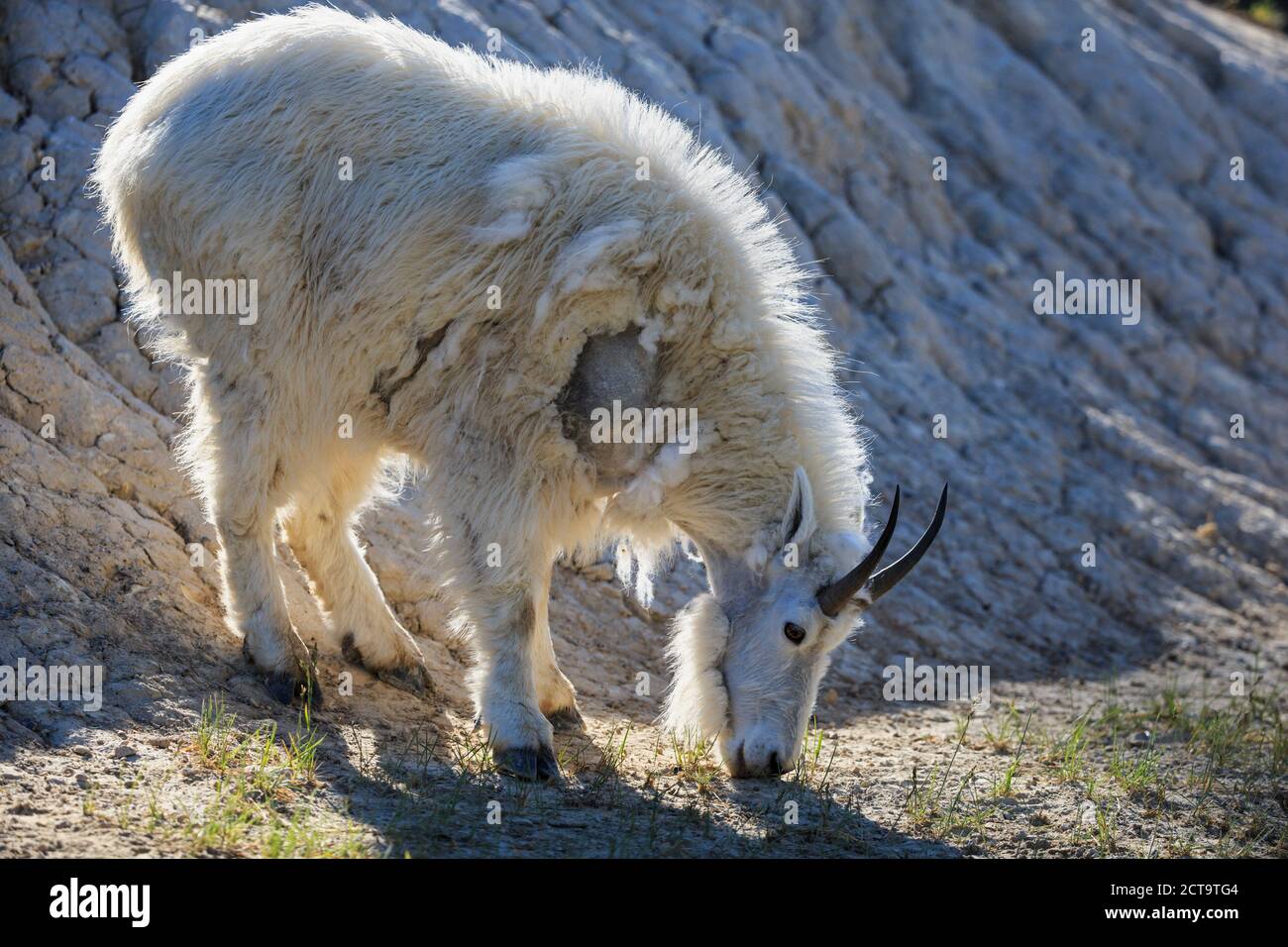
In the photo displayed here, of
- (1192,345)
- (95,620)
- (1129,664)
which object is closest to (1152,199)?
(1192,345)

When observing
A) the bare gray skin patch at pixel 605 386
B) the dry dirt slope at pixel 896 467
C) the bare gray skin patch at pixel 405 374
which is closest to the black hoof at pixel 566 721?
the dry dirt slope at pixel 896 467

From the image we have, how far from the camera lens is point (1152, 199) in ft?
45.3

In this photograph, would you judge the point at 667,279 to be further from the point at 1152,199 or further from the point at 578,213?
the point at 1152,199

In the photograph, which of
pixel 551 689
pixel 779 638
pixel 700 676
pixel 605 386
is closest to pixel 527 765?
pixel 551 689

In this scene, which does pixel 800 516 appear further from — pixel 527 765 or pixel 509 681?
pixel 527 765

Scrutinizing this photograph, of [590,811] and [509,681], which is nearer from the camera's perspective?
[590,811]

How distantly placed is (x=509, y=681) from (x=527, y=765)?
39 centimetres

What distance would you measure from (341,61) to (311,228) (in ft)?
2.79

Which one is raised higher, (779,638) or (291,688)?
(779,638)

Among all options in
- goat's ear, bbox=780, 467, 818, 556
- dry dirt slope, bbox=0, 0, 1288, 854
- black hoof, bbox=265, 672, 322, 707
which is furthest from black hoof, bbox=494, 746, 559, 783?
goat's ear, bbox=780, 467, 818, 556

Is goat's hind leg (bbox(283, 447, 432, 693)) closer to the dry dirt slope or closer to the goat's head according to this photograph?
the dry dirt slope

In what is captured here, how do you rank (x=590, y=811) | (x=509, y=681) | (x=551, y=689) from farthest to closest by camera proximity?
1. (x=551, y=689)
2. (x=509, y=681)
3. (x=590, y=811)

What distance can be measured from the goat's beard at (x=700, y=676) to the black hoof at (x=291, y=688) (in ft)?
5.49

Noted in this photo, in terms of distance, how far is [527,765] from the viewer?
5.55 m
